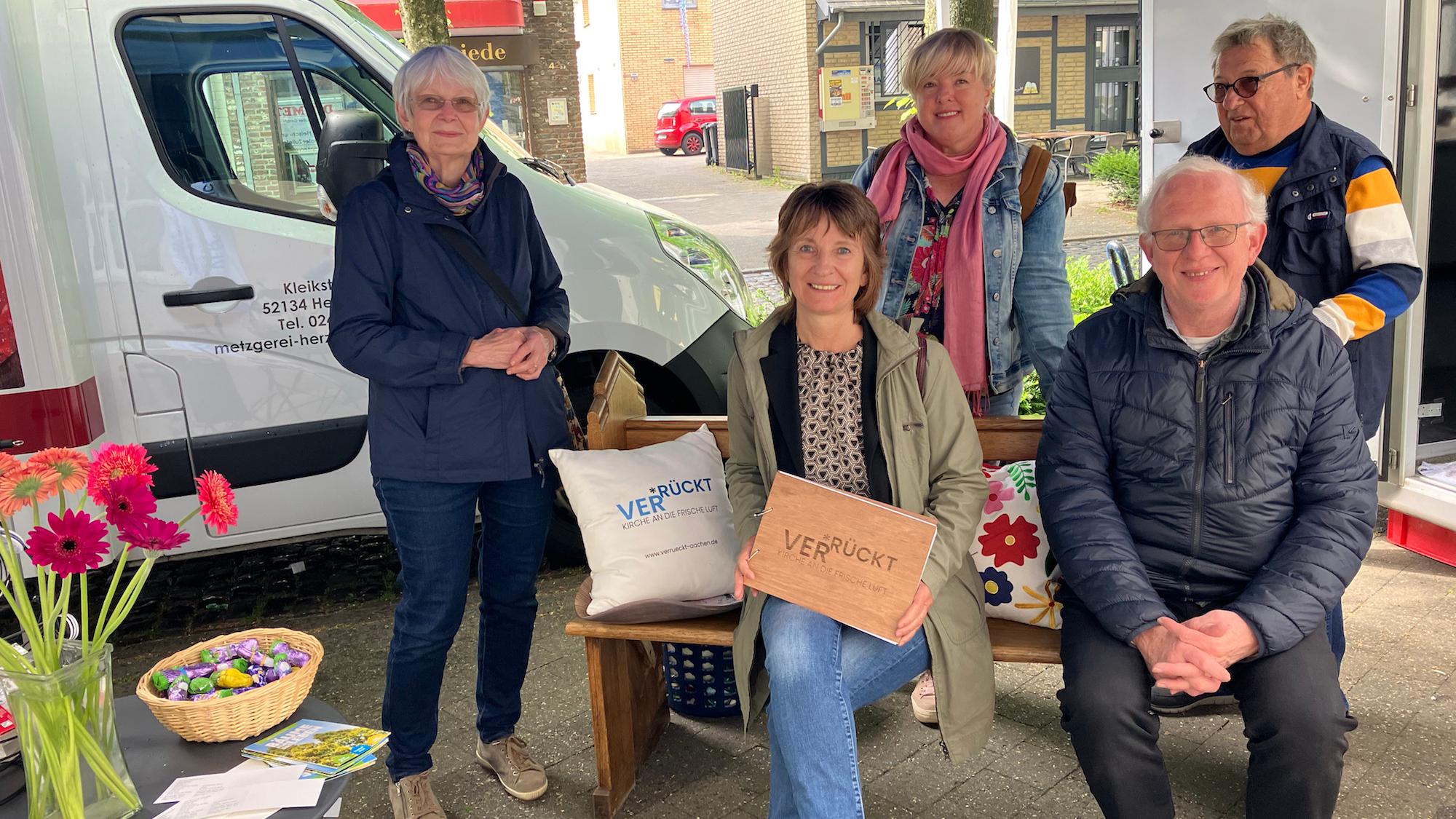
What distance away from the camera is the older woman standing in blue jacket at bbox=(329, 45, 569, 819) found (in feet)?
8.17

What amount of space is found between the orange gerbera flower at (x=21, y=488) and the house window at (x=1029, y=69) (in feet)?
75.6

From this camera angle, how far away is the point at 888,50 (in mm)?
22938

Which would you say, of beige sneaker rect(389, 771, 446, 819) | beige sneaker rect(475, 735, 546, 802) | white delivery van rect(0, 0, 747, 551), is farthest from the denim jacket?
beige sneaker rect(389, 771, 446, 819)

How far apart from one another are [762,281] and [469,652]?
7847 mm

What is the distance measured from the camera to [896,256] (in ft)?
9.86

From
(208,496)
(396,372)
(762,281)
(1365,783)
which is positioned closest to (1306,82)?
(1365,783)

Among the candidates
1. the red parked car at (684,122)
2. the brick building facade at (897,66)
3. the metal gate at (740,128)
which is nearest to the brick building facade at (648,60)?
the red parked car at (684,122)

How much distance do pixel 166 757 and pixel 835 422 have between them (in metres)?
1.47

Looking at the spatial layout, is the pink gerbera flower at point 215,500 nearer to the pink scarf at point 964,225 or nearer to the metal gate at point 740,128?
the pink scarf at point 964,225

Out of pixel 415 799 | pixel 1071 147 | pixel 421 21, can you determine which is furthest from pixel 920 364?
pixel 1071 147

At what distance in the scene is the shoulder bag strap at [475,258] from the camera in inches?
100

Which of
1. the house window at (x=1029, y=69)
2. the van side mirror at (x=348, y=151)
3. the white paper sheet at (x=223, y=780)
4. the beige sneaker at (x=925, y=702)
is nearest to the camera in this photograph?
the white paper sheet at (x=223, y=780)

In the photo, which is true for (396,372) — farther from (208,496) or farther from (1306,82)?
(1306,82)

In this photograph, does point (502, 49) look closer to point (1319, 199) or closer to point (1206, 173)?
point (1319, 199)
